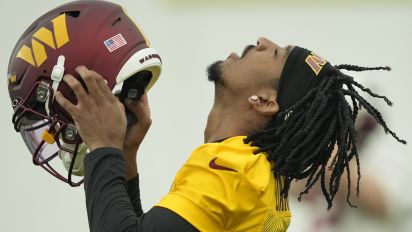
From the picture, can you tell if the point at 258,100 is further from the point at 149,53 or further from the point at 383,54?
the point at 383,54

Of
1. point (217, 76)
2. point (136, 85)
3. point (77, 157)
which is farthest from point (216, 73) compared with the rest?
point (77, 157)

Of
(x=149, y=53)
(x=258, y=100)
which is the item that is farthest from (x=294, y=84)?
(x=149, y=53)

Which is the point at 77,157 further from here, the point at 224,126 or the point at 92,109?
the point at 224,126

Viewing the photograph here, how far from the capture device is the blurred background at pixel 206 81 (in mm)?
2789

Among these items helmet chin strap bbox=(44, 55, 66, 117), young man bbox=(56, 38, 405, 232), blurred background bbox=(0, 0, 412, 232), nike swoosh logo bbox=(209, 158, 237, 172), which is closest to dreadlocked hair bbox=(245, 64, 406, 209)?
young man bbox=(56, 38, 405, 232)

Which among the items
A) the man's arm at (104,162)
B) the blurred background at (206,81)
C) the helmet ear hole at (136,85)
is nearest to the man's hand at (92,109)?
the man's arm at (104,162)

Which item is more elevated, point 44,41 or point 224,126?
point 44,41

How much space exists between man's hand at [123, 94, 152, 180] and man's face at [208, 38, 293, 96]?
15cm

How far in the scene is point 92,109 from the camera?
65.9 inches

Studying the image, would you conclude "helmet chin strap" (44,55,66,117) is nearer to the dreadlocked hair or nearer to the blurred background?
the dreadlocked hair

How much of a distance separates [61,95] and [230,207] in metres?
0.35

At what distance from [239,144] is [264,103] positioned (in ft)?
0.40

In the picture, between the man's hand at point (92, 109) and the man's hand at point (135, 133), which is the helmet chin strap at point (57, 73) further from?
the man's hand at point (135, 133)

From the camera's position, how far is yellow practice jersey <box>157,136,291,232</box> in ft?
5.42
